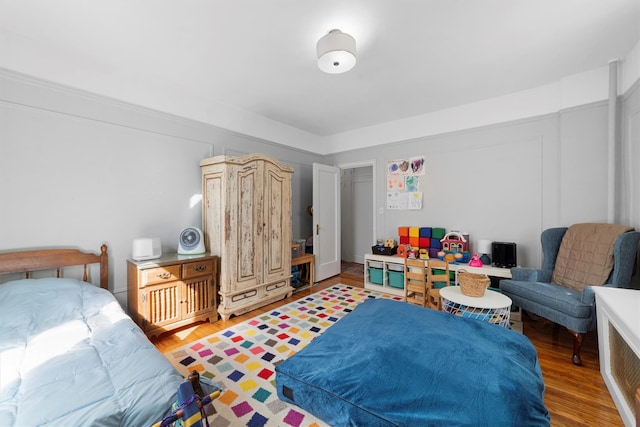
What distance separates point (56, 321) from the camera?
5.24 ft

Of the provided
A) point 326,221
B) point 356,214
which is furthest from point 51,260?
point 356,214

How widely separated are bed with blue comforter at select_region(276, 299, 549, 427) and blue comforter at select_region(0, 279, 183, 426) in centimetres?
64

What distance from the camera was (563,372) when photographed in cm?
198

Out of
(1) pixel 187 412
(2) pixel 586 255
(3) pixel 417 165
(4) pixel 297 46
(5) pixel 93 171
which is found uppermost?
(4) pixel 297 46

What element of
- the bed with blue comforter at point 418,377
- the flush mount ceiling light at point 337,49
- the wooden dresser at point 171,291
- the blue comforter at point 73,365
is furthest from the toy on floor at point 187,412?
the flush mount ceiling light at point 337,49

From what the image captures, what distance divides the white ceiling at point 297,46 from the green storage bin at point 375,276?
97.3 inches

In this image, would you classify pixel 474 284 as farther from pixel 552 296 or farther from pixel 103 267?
pixel 103 267

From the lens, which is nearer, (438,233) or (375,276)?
(438,233)

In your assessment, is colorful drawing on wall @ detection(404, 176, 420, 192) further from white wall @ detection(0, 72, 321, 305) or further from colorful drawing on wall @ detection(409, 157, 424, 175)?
white wall @ detection(0, 72, 321, 305)

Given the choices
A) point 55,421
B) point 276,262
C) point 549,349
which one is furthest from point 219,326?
point 549,349

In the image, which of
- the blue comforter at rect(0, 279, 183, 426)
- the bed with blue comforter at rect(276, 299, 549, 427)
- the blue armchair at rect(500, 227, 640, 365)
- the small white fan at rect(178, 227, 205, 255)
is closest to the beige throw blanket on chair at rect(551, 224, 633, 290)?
the blue armchair at rect(500, 227, 640, 365)

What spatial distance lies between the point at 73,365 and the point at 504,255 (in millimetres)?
3869

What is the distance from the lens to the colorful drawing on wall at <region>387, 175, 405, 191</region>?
4.12 meters

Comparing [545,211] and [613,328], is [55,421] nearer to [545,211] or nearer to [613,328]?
[613,328]
